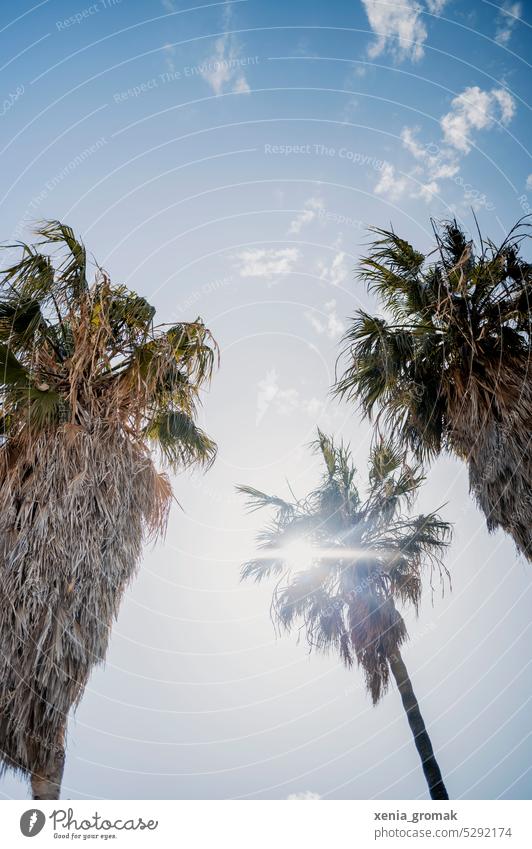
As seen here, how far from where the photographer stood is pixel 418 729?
739 cm

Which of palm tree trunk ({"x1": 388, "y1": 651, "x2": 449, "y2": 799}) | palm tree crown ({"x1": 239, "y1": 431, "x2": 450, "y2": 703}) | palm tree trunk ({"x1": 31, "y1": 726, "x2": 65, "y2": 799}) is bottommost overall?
palm tree trunk ({"x1": 31, "y1": 726, "x2": 65, "y2": 799})

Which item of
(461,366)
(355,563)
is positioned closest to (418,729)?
(355,563)

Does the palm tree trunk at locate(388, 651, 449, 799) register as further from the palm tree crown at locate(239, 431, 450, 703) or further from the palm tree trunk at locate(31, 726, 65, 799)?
the palm tree trunk at locate(31, 726, 65, 799)

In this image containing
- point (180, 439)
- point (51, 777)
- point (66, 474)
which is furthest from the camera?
point (180, 439)

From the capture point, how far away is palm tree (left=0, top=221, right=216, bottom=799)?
369 centimetres

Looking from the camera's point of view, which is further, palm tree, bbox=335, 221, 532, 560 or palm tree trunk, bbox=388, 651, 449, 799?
palm tree trunk, bbox=388, 651, 449, 799

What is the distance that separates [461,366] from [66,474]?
462 centimetres

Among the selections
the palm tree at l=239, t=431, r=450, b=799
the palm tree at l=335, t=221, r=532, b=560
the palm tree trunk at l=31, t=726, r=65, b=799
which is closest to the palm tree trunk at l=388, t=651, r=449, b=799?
the palm tree at l=239, t=431, r=450, b=799

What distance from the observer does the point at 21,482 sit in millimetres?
4559

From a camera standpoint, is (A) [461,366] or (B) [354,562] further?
(B) [354,562]

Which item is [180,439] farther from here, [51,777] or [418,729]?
[418,729]
